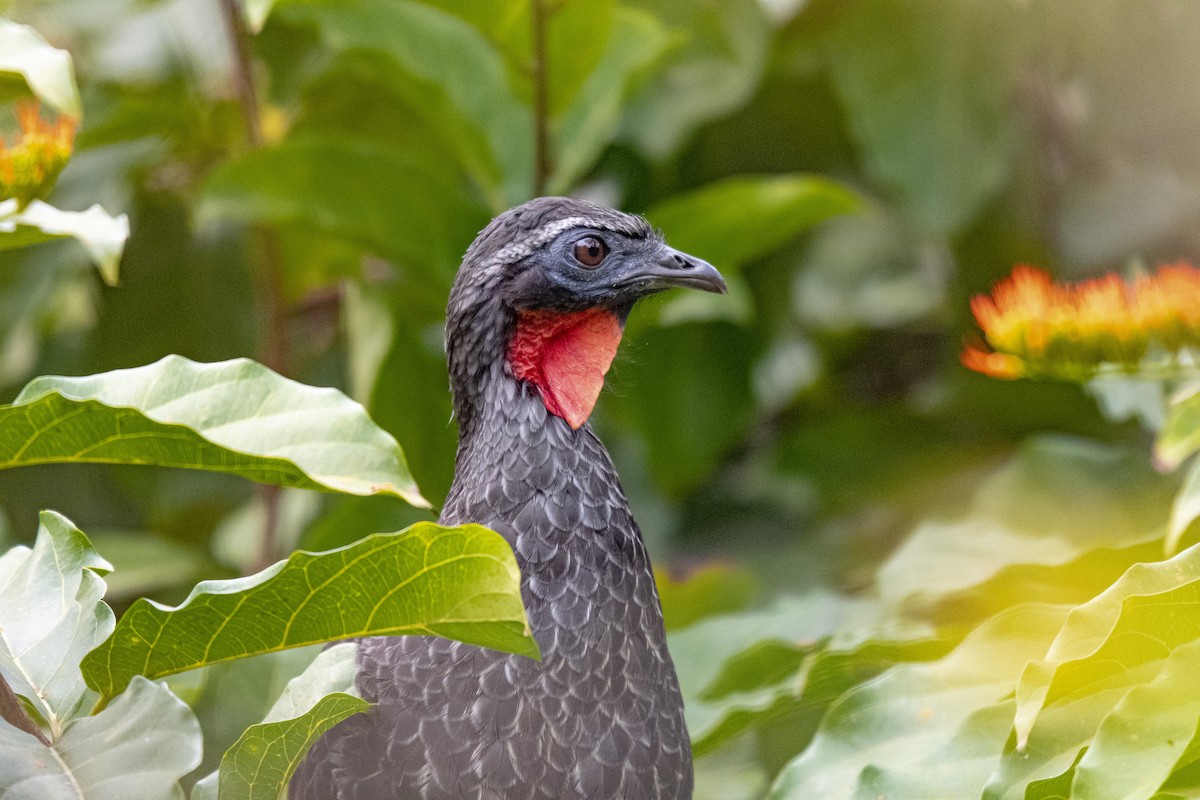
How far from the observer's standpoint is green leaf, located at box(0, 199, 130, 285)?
1576 millimetres

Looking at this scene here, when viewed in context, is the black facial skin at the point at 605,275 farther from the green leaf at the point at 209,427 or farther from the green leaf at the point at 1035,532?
the green leaf at the point at 1035,532

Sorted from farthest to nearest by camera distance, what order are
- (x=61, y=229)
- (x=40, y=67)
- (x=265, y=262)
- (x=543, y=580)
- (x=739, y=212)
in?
1. (x=265, y=262)
2. (x=739, y=212)
3. (x=543, y=580)
4. (x=61, y=229)
5. (x=40, y=67)

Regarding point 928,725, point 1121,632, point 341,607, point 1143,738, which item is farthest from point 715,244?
point 341,607

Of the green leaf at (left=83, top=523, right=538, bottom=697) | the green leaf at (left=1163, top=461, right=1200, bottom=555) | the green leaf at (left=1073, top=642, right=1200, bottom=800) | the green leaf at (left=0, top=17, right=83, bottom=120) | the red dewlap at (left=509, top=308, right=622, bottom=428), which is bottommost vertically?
the green leaf at (left=1073, top=642, right=1200, bottom=800)

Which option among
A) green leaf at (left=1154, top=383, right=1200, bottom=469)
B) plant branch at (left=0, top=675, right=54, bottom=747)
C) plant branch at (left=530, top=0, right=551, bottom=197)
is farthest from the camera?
plant branch at (left=530, top=0, right=551, bottom=197)

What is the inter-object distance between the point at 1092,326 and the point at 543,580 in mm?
1115

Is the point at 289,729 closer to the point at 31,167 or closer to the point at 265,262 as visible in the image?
the point at 31,167

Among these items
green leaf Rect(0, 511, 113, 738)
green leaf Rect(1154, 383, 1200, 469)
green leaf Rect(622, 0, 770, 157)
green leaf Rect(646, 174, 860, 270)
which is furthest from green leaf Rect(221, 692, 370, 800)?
green leaf Rect(622, 0, 770, 157)

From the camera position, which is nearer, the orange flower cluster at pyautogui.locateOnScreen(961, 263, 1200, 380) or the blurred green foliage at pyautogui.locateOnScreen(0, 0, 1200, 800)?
the orange flower cluster at pyautogui.locateOnScreen(961, 263, 1200, 380)

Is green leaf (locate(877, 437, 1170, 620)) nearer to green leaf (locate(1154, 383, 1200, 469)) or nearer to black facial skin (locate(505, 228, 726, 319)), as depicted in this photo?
green leaf (locate(1154, 383, 1200, 469))

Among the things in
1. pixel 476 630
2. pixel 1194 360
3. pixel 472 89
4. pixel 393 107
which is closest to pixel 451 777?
pixel 476 630

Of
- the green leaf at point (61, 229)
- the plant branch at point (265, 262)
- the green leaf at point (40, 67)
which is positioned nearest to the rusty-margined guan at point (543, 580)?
the green leaf at point (61, 229)

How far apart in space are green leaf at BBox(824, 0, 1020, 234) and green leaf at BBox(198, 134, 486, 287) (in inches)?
44.8

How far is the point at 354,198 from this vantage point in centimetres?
287
